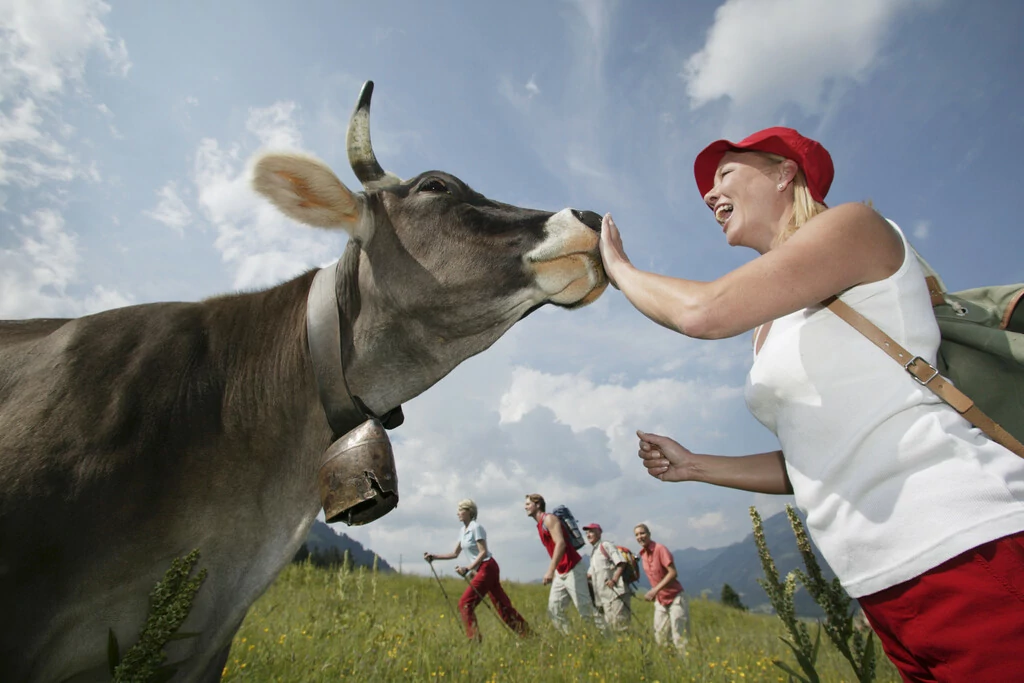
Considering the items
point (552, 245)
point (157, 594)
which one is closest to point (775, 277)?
point (552, 245)

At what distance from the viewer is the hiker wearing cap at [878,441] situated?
1485mm

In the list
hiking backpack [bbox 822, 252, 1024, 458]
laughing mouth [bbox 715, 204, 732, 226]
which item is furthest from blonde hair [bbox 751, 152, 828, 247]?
hiking backpack [bbox 822, 252, 1024, 458]

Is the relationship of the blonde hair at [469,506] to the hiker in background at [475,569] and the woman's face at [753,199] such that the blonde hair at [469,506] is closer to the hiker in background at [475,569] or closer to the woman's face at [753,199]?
the hiker in background at [475,569]

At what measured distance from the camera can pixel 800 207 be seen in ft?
7.09

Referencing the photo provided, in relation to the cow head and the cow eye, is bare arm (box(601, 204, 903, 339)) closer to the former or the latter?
the cow head

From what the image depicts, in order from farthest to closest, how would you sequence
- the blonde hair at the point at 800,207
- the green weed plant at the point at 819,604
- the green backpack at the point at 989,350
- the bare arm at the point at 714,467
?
the green weed plant at the point at 819,604
the bare arm at the point at 714,467
the blonde hair at the point at 800,207
the green backpack at the point at 989,350

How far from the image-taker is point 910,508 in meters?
1.57

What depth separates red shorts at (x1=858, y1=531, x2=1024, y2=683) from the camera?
142 cm

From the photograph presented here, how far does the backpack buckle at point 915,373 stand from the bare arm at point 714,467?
78cm

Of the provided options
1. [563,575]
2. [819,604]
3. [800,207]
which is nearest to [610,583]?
Answer: [563,575]

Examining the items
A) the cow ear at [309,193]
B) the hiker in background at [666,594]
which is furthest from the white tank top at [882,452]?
the hiker in background at [666,594]

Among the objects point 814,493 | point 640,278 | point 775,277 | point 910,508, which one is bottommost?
point 910,508

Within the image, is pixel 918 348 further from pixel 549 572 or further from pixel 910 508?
pixel 549 572

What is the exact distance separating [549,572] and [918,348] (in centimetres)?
898
